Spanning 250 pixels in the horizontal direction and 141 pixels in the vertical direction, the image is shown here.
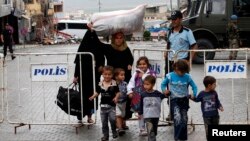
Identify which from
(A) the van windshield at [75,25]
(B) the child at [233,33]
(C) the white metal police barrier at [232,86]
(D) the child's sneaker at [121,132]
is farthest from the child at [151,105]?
(A) the van windshield at [75,25]

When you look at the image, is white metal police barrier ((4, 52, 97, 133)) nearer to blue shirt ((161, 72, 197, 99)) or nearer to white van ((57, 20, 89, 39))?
blue shirt ((161, 72, 197, 99))

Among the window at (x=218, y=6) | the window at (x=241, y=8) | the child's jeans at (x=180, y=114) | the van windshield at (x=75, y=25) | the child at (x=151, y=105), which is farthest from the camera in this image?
A: the van windshield at (x=75, y=25)

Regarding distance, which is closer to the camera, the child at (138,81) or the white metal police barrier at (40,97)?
the child at (138,81)

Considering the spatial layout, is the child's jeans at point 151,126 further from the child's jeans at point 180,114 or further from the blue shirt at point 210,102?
the blue shirt at point 210,102

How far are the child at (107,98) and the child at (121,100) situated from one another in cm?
11

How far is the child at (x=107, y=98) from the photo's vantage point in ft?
31.2

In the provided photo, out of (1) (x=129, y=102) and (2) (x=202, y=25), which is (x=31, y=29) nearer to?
(2) (x=202, y=25)

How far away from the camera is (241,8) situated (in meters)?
22.5

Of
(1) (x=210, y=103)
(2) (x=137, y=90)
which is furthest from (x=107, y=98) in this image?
(1) (x=210, y=103)

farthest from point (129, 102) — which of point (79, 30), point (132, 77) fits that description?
point (79, 30)

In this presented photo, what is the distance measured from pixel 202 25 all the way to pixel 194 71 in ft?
14.2

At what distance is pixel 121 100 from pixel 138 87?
0.35 meters

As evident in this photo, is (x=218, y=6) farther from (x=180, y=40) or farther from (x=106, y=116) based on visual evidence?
(x=106, y=116)

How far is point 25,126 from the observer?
10945mm
